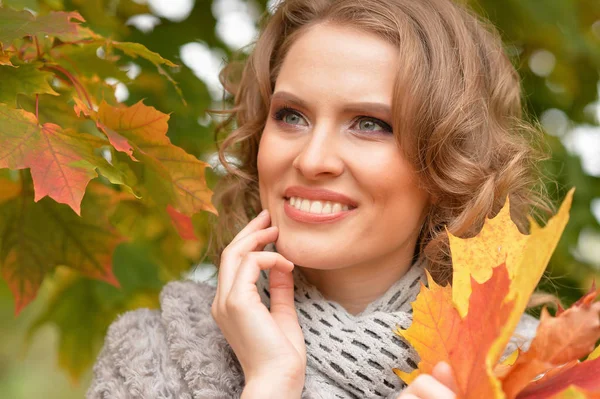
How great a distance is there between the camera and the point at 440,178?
Answer: 1333 mm

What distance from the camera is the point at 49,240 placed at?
58.1 inches

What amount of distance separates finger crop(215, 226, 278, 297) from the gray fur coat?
0.45 feet

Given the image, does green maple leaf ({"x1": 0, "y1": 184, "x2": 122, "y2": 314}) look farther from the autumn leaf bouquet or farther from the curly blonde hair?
the autumn leaf bouquet

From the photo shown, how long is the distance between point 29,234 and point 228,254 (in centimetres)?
46

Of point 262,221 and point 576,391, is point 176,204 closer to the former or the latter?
point 262,221

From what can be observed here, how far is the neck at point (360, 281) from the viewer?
4.59ft

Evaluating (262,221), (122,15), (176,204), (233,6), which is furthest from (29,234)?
(233,6)

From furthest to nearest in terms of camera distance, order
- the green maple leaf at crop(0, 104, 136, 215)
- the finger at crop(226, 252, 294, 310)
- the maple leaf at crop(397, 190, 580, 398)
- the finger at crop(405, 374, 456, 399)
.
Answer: the finger at crop(226, 252, 294, 310), the green maple leaf at crop(0, 104, 136, 215), the finger at crop(405, 374, 456, 399), the maple leaf at crop(397, 190, 580, 398)

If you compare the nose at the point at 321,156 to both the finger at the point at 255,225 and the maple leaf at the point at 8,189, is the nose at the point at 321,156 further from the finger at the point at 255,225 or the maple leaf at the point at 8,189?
the maple leaf at the point at 8,189

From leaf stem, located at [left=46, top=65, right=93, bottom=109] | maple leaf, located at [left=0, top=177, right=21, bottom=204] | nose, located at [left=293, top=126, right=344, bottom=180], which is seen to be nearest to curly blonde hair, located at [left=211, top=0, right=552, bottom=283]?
nose, located at [left=293, top=126, right=344, bottom=180]

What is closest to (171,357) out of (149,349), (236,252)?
(149,349)

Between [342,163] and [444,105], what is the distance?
9.5 inches

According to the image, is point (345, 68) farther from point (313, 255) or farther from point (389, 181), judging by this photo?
point (313, 255)

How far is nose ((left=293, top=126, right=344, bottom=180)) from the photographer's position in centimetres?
124
